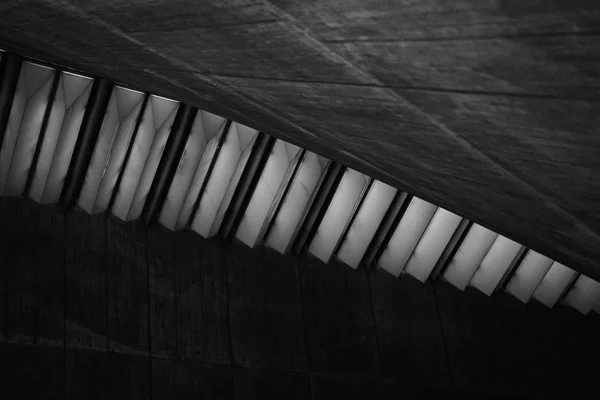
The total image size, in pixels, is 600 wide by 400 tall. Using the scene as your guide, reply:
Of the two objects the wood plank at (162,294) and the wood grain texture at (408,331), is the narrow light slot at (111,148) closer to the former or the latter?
the wood plank at (162,294)

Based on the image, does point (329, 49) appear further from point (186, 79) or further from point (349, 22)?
point (186, 79)

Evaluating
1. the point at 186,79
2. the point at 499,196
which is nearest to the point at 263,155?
the point at 186,79

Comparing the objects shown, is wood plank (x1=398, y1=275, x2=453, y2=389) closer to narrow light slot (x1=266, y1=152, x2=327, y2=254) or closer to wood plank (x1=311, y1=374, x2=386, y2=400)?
wood plank (x1=311, y1=374, x2=386, y2=400)

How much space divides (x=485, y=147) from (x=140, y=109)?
8.57 metres

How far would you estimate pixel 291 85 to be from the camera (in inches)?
187

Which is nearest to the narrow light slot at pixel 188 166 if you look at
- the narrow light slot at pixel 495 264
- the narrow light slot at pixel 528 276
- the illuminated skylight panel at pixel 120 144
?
the illuminated skylight panel at pixel 120 144

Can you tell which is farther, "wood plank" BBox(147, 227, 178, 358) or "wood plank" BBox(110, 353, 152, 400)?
"wood plank" BBox(147, 227, 178, 358)

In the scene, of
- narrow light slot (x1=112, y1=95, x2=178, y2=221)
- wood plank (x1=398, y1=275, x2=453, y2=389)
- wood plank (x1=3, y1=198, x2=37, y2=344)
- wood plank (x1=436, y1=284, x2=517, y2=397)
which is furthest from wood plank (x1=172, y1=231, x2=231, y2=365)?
wood plank (x1=436, y1=284, x2=517, y2=397)

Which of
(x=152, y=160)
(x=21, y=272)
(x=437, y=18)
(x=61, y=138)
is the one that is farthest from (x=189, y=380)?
(x=437, y=18)

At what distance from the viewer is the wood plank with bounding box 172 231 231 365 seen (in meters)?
12.3

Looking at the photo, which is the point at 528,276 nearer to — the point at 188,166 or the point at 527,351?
the point at 527,351

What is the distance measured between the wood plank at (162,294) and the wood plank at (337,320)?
7.07 feet

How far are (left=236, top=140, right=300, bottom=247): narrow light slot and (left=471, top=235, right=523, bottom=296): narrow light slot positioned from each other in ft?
12.5

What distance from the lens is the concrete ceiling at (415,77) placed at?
2646 mm
